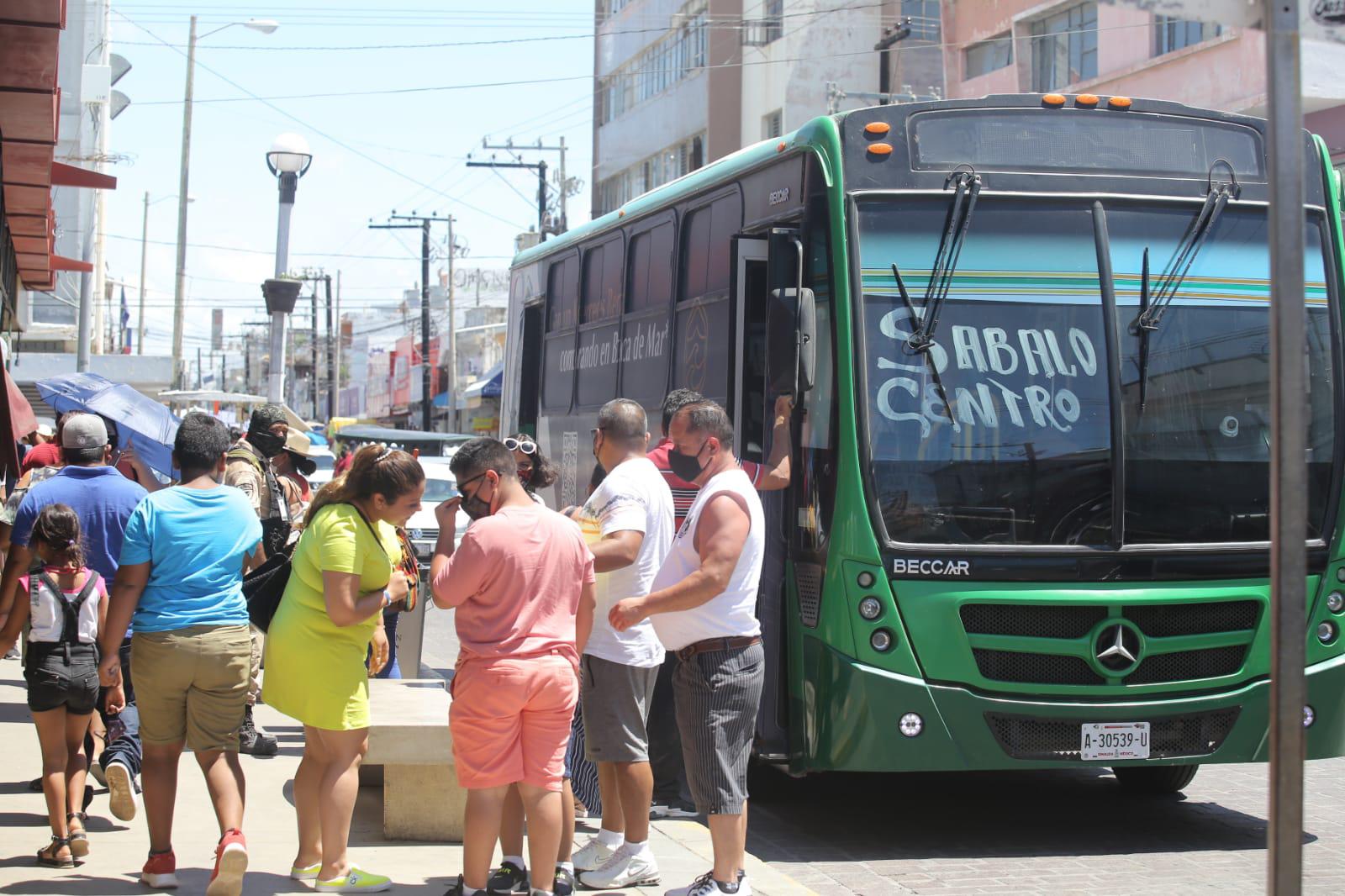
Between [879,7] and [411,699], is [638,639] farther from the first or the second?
[879,7]

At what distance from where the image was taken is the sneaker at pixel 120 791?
6918 mm

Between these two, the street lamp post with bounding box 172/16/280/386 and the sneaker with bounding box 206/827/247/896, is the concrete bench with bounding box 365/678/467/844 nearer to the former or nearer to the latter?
the sneaker with bounding box 206/827/247/896

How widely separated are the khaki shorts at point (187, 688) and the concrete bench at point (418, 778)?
3.17 feet

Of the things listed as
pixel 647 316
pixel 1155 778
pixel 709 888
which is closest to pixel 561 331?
pixel 647 316

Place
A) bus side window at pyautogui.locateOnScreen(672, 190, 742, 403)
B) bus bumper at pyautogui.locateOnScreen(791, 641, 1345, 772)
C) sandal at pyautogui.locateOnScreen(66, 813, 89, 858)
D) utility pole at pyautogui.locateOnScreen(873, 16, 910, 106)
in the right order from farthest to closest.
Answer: utility pole at pyautogui.locateOnScreen(873, 16, 910, 106)
bus side window at pyautogui.locateOnScreen(672, 190, 742, 403)
bus bumper at pyautogui.locateOnScreen(791, 641, 1345, 772)
sandal at pyautogui.locateOnScreen(66, 813, 89, 858)

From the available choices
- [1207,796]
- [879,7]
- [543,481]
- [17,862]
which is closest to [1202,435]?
[1207,796]

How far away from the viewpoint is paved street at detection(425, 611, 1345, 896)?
6988 mm

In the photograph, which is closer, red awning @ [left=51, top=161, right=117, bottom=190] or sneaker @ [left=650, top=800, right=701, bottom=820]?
sneaker @ [left=650, top=800, right=701, bottom=820]

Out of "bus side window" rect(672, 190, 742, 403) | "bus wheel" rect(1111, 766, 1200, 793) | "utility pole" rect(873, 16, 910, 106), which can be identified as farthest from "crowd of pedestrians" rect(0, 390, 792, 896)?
"utility pole" rect(873, 16, 910, 106)

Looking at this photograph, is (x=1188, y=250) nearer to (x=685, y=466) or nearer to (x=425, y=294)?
(x=685, y=466)

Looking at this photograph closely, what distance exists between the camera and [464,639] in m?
5.68

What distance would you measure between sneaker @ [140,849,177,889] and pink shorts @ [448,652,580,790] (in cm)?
126

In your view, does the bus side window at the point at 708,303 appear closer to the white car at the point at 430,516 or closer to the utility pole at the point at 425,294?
the white car at the point at 430,516

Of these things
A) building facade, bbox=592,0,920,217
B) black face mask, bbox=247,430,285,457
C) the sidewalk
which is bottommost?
the sidewalk
